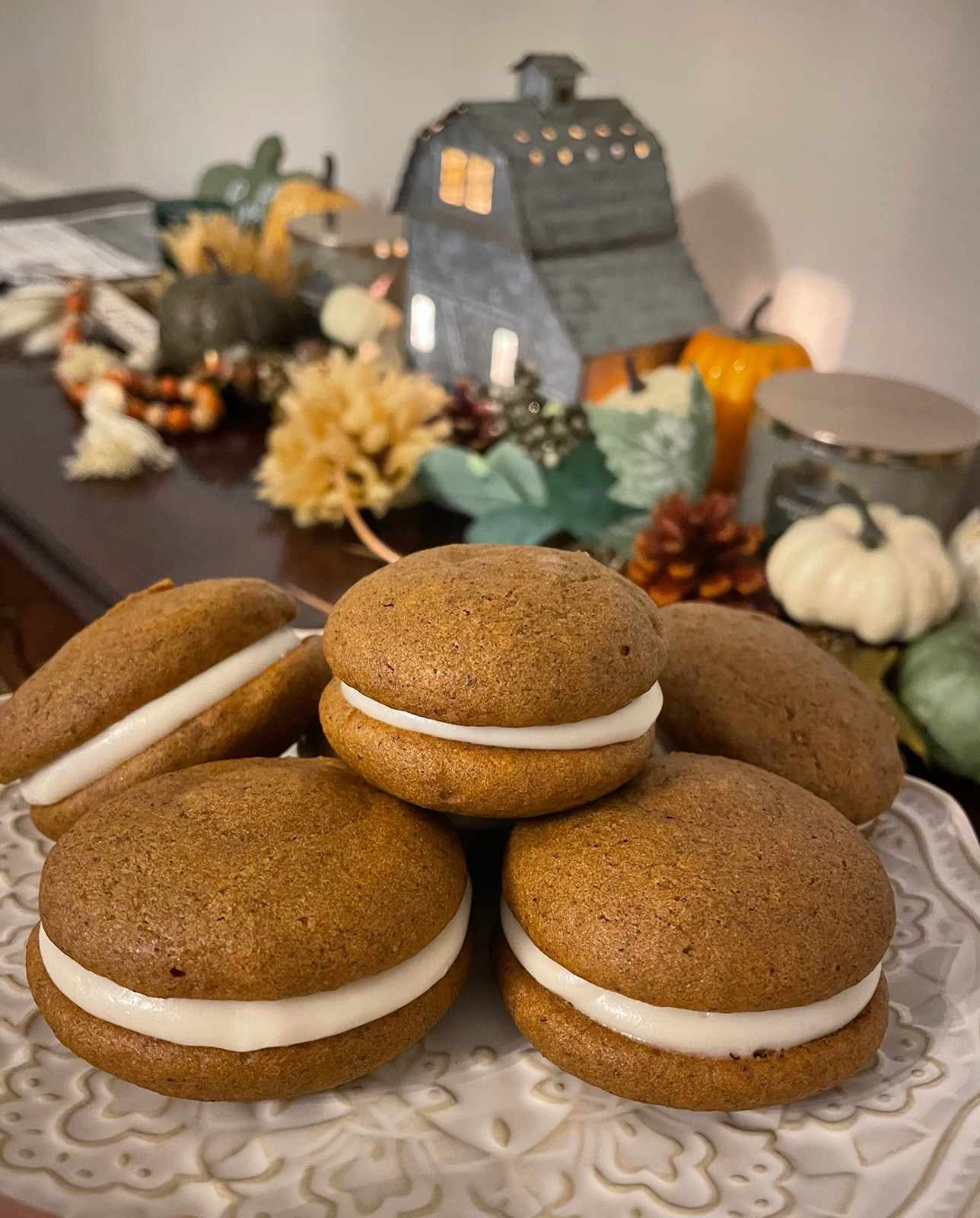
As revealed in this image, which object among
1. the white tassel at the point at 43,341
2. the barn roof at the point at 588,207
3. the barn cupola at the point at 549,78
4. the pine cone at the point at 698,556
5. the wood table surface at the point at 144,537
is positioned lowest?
the wood table surface at the point at 144,537

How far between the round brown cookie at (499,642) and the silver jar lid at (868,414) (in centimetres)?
47

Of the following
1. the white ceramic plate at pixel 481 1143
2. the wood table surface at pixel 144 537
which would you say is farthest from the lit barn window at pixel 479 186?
the white ceramic plate at pixel 481 1143

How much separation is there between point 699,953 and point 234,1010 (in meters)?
0.23

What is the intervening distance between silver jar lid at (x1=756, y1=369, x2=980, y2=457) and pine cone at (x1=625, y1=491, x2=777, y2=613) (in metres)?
0.11

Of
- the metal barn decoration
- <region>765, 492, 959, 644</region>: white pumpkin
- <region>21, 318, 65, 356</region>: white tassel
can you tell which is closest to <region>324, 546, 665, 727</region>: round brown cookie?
<region>765, 492, 959, 644</region>: white pumpkin

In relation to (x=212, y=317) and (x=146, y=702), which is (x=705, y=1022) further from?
(x=212, y=317)

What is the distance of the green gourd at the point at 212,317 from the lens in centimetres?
147

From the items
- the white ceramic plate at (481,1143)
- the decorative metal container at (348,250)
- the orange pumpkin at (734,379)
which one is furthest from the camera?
the decorative metal container at (348,250)

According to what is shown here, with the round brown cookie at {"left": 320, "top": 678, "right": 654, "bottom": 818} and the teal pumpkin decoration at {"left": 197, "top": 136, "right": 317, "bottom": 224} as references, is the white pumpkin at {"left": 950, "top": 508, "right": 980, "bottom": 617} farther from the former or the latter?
the teal pumpkin decoration at {"left": 197, "top": 136, "right": 317, "bottom": 224}

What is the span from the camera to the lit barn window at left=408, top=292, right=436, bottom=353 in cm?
141

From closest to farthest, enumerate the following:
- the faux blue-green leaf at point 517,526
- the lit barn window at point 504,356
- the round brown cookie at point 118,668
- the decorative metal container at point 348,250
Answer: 1. the round brown cookie at point 118,668
2. the faux blue-green leaf at point 517,526
3. the lit barn window at point 504,356
4. the decorative metal container at point 348,250

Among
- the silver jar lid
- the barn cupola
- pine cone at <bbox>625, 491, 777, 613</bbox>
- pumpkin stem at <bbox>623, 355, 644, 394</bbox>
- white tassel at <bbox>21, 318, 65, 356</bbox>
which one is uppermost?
the barn cupola

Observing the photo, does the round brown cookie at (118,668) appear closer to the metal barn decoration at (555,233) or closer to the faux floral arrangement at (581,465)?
the faux floral arrangement at (581,465)

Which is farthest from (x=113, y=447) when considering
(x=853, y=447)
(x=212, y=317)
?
(x=853, y=447)
